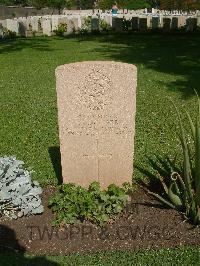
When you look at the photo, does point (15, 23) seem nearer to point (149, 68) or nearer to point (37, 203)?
point (149, 68)

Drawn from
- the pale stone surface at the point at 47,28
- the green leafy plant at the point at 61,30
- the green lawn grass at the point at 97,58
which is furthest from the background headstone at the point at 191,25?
the pale stone surface at the point at 47,28

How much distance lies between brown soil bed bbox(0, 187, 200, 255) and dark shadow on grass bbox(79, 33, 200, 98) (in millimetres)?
5395

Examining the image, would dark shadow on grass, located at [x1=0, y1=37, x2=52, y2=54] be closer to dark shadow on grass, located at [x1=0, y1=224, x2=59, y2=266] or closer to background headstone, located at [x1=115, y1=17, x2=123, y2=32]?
background headstone, located at [x1=115, y1=17, x2=123, y2=32]

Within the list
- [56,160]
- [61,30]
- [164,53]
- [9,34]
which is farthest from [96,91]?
[61,30]

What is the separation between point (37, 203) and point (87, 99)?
1.31m

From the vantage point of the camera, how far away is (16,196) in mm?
4984

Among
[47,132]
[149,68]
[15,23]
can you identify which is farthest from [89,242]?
[15,23]

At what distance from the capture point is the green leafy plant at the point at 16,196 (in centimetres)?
495

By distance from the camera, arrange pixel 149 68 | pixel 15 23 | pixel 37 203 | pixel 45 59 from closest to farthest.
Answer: pixel 37 203 < pixel 149 68 < pixel 45 59 < pixel 15 23

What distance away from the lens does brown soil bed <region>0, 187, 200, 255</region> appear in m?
4.57

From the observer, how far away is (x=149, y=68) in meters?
13.0

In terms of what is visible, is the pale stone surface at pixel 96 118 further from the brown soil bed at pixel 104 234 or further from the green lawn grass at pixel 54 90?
the green lawn grass at pixel 54 90

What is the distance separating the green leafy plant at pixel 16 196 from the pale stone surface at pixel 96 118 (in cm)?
50

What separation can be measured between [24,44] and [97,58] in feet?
18.9
